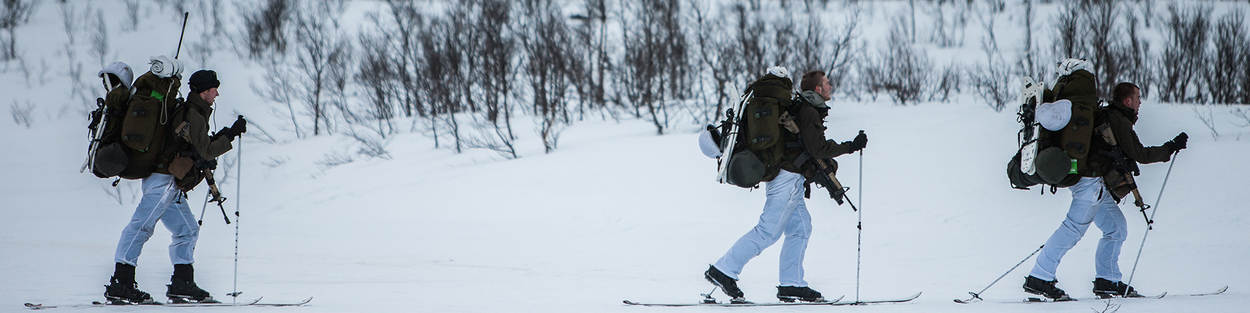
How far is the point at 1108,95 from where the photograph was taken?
688 inches

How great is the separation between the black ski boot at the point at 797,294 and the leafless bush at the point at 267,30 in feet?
85.1

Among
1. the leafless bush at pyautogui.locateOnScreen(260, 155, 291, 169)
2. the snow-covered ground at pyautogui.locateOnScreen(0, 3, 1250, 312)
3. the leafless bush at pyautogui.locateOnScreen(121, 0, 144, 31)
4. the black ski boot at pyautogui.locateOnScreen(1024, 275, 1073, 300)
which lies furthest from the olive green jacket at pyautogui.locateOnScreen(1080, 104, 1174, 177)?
the leafless bush at pyautogui.locateOnScreen(121, 0, 144, 31)

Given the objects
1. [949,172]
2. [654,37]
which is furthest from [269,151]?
[949,172]

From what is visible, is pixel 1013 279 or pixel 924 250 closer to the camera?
pixel 1013 279

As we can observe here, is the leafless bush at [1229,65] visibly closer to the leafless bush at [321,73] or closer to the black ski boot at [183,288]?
the black ski boot at [183,288]

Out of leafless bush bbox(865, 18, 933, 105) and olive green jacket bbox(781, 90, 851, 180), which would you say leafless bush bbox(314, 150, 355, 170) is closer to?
leafless bush bbox(865, 18, 933, 105)

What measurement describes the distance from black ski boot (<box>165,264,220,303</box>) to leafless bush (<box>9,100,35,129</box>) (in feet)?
69.9

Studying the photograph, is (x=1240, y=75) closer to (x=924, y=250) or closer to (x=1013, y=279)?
(x=924, y=250)

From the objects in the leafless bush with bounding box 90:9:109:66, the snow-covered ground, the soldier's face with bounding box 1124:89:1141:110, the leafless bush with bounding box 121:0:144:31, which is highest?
the leafless bush with bounding box 121:0:144:31

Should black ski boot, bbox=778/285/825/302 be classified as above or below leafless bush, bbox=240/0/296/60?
below

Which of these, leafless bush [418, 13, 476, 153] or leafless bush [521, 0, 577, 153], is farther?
leafless bush [418, 13, 476, 153]

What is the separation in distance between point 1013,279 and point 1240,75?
11.5 meters

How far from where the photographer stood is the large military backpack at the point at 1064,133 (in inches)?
222

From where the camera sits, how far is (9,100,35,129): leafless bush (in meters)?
24.1
